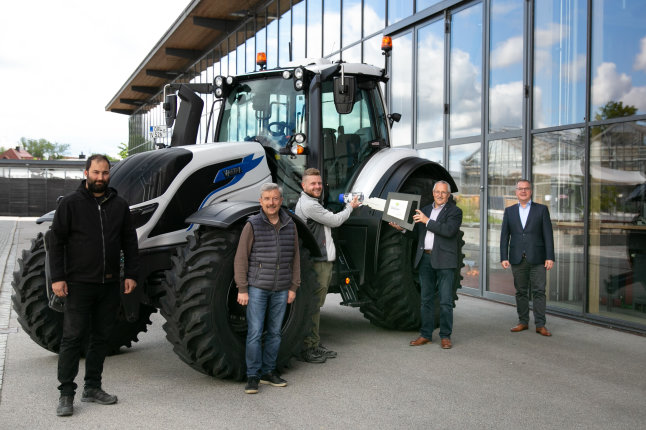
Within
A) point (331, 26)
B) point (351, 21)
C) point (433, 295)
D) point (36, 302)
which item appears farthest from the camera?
point (331, 26)

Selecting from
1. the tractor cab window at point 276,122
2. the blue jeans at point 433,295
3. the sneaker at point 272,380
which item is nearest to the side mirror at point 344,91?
the tractor cab window at point 276,122

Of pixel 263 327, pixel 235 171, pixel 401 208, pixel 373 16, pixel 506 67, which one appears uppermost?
pixel 373 16

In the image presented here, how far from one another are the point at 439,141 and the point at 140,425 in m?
7.59

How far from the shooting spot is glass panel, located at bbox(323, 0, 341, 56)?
1349cm

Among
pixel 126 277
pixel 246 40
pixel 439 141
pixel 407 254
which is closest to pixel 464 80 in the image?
pixel 439 141

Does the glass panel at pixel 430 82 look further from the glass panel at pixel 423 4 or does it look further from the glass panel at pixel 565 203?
the glass panel at pixel 565 203

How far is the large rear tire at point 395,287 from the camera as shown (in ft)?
20.6

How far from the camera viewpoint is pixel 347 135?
6.44 metres

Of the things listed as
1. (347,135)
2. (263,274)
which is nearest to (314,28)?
(347,135)

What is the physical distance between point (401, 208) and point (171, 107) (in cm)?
246

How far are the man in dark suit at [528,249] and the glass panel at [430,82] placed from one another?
12.0 feet

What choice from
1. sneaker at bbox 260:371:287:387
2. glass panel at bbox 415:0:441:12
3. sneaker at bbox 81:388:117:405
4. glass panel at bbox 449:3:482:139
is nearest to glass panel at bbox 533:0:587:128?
glass panel at bbox 449:3:482:139

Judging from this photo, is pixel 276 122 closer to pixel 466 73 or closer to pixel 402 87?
pixel 466 73

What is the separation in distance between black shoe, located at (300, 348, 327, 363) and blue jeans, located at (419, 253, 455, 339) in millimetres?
1224
